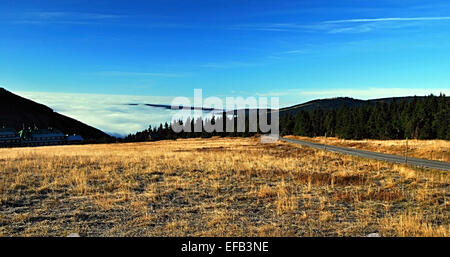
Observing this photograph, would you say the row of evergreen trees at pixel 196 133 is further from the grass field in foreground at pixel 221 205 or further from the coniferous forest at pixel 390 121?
the grass field in foreground at pixel 221 205

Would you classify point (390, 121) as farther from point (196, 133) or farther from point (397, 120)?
point (196, 133)

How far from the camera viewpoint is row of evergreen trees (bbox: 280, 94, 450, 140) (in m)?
81.7

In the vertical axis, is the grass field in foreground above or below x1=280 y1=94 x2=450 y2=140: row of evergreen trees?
below

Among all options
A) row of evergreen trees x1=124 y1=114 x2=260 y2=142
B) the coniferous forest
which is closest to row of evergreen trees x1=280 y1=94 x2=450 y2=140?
the coniferous forest

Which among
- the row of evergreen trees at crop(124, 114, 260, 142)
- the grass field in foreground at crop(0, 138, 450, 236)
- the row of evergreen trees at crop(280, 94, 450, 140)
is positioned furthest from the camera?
the row of evergreen trees at crop(124, 114, 260, 142)

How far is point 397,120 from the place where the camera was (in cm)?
9062

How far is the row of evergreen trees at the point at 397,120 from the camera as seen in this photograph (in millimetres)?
81688

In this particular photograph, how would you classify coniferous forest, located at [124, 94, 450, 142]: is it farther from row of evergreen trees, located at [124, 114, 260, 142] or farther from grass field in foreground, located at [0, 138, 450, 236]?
grass field in foreground, located at [0, 138, 450, 236]

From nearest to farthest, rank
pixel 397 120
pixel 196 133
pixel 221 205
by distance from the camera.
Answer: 1. pixel 221 205
2. pixel 397 120
3. pixel 196 133

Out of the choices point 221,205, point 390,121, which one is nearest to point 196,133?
point 390,121

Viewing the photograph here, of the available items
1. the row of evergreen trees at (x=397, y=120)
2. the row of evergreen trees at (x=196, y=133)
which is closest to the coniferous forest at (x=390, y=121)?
the row of evergreen trees at (x=397, y=120)

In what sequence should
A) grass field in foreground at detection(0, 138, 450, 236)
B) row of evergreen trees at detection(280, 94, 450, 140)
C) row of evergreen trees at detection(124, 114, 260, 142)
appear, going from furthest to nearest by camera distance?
1. row of evergreen trees at detection(124, 114, 260, 142)
2. row of evergreen trees at detection(280, 94, 450, 140)
3. grass field in foreground at detection(0, 138, 450, 236)
